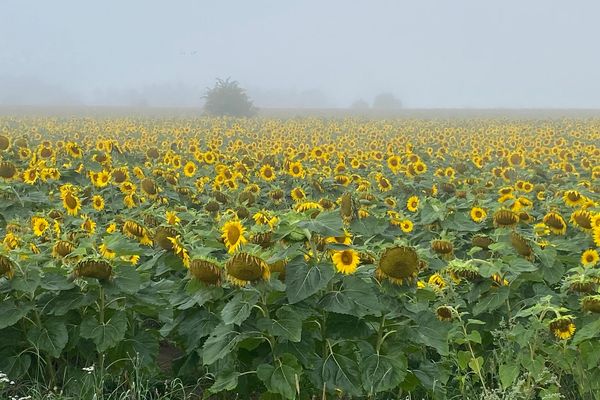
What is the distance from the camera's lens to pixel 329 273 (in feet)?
11.3

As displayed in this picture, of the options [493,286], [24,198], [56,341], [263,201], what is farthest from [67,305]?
[263,201]

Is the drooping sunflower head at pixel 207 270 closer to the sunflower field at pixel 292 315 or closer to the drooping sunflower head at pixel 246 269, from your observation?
the sunflower field at pixel 292 315

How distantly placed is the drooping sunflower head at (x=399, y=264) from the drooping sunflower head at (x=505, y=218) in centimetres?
264

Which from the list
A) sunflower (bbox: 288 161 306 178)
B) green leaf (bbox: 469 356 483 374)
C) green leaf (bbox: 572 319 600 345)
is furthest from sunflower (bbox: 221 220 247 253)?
sunflower (bbox: 288 161 306 178)

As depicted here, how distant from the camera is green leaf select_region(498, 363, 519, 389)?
3.76 metres

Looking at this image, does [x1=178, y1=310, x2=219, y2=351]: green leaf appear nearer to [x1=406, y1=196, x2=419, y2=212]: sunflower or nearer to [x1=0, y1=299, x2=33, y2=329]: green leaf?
[x1=0, y1=299, x2=33, y2=329]: green leaf

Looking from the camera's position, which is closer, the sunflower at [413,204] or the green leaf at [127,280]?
the green leaf at [127,280]

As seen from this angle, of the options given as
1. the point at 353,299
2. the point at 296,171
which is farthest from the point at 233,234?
the point at 296,171

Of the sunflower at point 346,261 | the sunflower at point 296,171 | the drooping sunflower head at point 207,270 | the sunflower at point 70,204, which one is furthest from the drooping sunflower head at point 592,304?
the sunflower at point 296,171

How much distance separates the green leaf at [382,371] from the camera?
3537 millimetres

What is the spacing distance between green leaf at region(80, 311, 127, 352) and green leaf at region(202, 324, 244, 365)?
0.66 m

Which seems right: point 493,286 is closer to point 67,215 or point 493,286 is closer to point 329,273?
point 329,273

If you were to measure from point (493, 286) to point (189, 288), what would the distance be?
7.67 ft

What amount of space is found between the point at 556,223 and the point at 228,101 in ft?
129
